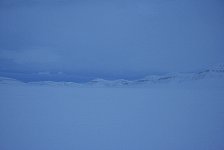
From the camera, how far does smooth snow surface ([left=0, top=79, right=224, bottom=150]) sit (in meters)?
1.84

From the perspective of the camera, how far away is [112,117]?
1.91 metres

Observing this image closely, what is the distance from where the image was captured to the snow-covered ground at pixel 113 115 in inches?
72.3

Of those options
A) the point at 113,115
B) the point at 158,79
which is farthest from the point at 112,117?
the point at 158,79

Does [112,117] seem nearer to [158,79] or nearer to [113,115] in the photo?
[113,115]

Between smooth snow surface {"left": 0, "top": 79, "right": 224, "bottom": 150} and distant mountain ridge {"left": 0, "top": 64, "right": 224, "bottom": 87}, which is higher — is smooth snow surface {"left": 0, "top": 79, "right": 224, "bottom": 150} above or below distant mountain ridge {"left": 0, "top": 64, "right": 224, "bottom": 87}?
below

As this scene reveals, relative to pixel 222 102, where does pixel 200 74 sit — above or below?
above

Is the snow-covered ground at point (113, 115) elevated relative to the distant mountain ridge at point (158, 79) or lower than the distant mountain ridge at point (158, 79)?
lower

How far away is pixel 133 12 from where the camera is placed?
6.29 ft

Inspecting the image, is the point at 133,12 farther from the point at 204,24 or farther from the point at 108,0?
the point at 204,24

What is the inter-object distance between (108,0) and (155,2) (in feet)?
1.16

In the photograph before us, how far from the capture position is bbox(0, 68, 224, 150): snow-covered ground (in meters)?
1.84

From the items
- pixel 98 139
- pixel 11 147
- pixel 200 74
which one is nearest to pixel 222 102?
pixel 200 74

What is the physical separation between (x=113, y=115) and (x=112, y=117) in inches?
0.7

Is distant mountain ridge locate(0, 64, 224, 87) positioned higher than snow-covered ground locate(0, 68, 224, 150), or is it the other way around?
distant mountain ridge locate(0, 64, 224, 87)
